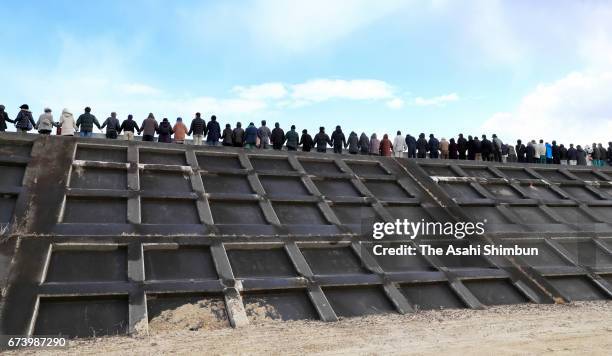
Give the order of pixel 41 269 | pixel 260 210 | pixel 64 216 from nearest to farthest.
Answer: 1. pixel 41 269
2. pixel 64 216
3. pixel 260 210

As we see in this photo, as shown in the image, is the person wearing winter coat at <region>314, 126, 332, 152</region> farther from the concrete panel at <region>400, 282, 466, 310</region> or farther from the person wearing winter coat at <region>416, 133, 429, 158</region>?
the concrete panel at <region>400, 282, 466, 310</region>

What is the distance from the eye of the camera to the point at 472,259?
11453mm

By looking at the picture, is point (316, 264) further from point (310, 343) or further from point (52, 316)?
point (52, 316)

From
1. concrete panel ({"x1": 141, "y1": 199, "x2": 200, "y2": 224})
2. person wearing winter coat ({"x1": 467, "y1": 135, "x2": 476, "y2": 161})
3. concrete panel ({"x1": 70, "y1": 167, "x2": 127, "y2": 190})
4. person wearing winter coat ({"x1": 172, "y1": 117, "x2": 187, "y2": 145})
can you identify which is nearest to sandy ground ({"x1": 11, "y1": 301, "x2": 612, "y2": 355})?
concrete panel ({"x1": 141, "y1": 199, "x2": 200, "y2": 224})

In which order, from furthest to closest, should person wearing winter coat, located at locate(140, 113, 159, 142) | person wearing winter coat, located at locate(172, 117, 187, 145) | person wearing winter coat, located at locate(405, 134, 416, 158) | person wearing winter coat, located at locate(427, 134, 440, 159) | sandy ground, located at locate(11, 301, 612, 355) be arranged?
1. person wearing winter coat, located at locate(427, 134, 440, 159)
2. person wearing winter coat, located at locate(405, 134, 416, 158)
3. person wearing winter coat, located at locate(172, 117, 187, 145)
4. person wearing winter coat, located at locate(140, 113, 159, 142)
5. sandy ground, located at locate(11, 301, 612, 355)

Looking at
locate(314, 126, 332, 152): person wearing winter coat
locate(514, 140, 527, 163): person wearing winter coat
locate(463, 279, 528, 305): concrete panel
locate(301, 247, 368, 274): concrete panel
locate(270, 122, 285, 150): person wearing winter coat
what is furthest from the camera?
locate(514, 140, 527, 163): person wearing winter coat

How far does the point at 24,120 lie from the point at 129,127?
335 centimetres

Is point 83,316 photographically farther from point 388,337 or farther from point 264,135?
point 264,135

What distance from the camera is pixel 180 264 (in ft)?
28.7

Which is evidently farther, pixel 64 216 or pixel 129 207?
pixel 129 207

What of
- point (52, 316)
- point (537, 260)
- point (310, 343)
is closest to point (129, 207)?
point (52, 316)

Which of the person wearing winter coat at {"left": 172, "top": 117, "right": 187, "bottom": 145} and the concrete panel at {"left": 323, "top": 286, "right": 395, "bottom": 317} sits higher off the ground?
the person wearing winter coat at {"left": 172, "top": 117, "right": 187, "bottom": 145}

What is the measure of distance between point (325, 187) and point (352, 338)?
22.4 feet

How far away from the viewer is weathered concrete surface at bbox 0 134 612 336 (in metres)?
7.75
